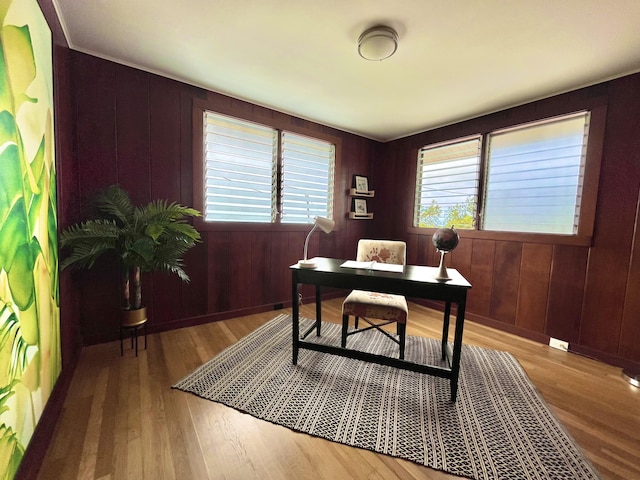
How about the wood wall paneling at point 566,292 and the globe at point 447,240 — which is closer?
the globe at point 447,240

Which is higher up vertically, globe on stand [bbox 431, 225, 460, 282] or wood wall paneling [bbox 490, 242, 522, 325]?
globe on stand [bbox 431, 225, 460, 282]

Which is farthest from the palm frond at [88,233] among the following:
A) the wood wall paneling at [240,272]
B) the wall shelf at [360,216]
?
the wall shelf at [360,216]

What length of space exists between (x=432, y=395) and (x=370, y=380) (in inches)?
16.4

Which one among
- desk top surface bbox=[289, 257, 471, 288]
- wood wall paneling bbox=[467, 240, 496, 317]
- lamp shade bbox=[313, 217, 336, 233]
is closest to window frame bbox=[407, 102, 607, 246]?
wood wall paneling bbox=[467, 240, 496, 317]

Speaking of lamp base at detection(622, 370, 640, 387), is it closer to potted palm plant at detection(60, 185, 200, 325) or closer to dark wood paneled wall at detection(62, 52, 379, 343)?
dark wood paneled wall at detection(62, 52, 379, 343)

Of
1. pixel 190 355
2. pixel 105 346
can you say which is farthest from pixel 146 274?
pixel 190 355

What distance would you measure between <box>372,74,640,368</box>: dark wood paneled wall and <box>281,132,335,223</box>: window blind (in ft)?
5.72

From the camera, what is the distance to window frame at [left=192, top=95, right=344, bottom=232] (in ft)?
8.64

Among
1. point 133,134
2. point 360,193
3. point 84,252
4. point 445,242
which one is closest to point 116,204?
point 84,252

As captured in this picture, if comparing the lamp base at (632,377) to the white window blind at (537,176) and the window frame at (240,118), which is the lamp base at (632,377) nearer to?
the white window blind at (537,176)

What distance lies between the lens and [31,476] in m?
1.08

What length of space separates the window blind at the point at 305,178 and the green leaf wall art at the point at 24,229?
6.99ft

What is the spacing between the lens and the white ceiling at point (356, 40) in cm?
157

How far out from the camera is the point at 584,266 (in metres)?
2.37
